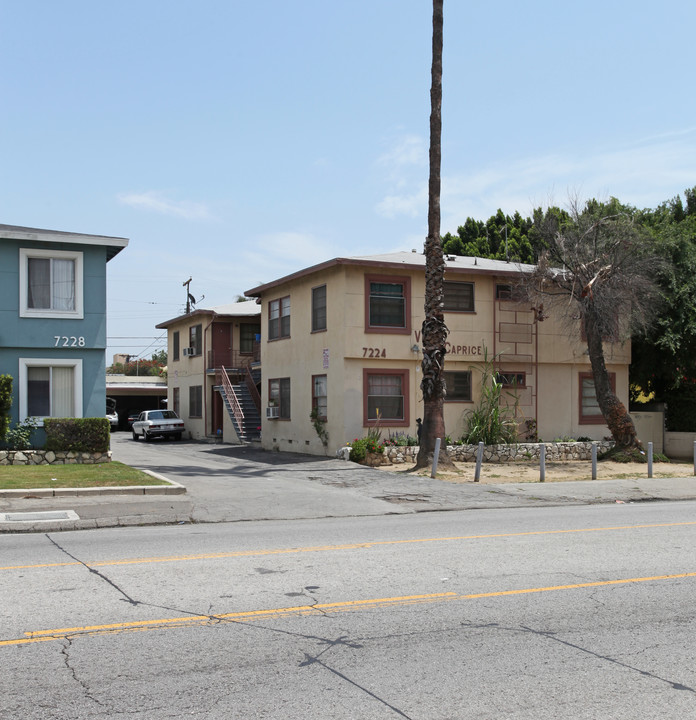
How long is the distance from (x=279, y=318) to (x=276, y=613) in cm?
2412

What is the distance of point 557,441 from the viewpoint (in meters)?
28.0

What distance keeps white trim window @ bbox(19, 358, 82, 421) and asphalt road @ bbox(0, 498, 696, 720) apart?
1090cm

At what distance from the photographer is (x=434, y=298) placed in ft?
73.2

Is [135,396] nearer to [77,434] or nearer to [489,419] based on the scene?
[489,419]

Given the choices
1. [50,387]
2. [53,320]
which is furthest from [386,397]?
[53,320]

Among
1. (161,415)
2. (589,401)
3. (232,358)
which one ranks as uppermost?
(232,358)

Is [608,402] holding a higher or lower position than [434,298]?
lower

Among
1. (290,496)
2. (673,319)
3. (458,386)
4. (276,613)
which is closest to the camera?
(276,613)

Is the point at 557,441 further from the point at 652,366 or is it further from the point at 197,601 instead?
the point at 197,601

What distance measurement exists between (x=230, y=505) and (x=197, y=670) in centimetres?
982

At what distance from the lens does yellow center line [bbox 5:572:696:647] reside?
632 cm

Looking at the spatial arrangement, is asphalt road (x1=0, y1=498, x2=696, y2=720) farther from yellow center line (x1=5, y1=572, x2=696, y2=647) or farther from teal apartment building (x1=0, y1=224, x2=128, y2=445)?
teal apartment building (x1=0, y1=224, x2=128, y2=445)

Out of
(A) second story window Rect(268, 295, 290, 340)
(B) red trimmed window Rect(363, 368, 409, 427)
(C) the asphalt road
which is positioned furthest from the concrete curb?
(A) second story window Rect(268, 295, 290, 340)

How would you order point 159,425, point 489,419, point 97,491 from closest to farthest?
point 97,491 → point 489,419 → point 159,425
